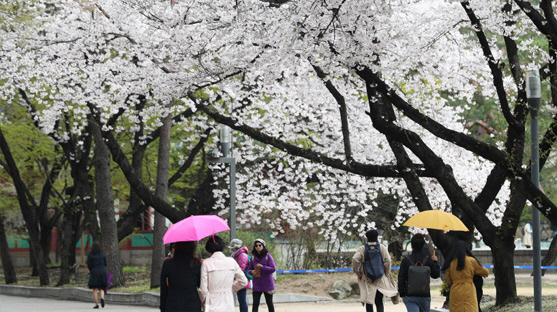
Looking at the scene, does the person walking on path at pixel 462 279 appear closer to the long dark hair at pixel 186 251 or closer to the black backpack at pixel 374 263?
the black backpack at pixel 374 263

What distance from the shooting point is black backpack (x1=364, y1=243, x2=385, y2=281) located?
12867 mm

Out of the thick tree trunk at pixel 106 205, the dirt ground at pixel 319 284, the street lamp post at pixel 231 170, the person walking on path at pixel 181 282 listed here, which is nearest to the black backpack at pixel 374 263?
the street lamp post at pixel 231 170

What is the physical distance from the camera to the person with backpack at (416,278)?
11.0 meters

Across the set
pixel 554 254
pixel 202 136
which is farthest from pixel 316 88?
pixel 554 254

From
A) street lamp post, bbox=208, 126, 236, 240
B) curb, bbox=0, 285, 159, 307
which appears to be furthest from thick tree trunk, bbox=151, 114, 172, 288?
street lamp post, bbox=208, 126, 236, 240

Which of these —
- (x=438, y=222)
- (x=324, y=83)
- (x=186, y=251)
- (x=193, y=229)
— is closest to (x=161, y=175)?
(x=324, y=83)

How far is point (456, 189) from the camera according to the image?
14.9 m

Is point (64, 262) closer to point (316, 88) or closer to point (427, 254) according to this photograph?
point (316, 88)

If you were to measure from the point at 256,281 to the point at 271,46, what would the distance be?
4.20 meters

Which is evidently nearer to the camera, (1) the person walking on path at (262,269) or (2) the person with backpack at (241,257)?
(2) the person with backpack at (241,257)

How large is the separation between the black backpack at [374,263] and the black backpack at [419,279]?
1.83 meters

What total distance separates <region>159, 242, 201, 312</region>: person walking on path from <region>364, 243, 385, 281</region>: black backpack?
4.55 meters

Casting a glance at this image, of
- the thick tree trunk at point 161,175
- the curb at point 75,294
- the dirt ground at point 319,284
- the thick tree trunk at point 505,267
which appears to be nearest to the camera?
the thick tree trunk at point 505,267

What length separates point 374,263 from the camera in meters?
12.9
